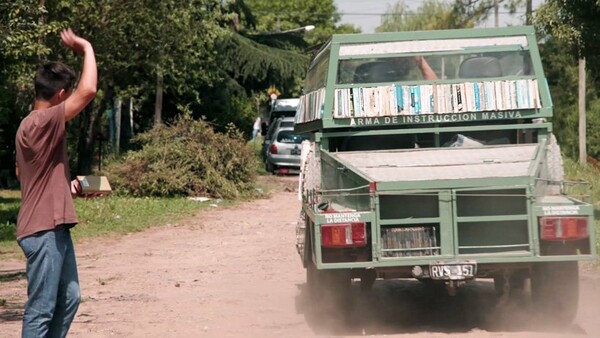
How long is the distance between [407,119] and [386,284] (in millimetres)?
2666

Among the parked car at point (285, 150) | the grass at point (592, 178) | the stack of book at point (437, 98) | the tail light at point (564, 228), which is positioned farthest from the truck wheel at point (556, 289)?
the parked car at point (285, 150)

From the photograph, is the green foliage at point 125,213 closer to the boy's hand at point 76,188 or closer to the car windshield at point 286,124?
the boy's hand at point 76,188

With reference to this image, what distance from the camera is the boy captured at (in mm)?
6195

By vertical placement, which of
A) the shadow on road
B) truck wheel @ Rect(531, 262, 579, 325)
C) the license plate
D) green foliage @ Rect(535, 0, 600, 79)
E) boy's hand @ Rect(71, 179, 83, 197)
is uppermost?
green foliage @ Rect(535, 0, 600, 79)

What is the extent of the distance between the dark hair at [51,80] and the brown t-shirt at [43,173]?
6.3 inches

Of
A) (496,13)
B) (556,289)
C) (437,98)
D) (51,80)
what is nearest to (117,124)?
(496,13)

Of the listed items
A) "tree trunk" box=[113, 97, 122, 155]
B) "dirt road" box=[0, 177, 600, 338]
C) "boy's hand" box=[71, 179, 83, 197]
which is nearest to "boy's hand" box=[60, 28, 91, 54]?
"boy's hand" box=[71, 179, 83, 197]

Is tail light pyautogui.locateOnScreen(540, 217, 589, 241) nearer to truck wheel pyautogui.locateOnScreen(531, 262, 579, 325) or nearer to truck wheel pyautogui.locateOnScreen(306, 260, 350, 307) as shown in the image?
truck wheel pyautogui.locateOnScreen(531, 262, 579, 325)

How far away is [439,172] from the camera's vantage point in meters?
9.05

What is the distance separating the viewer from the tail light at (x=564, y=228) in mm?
8414

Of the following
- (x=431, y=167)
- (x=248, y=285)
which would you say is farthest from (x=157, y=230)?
(x=431, y=167)

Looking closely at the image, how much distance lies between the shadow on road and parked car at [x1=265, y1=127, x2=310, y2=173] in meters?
22.2

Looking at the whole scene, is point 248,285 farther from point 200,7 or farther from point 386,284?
point 200,7

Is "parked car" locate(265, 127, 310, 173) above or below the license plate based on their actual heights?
above
